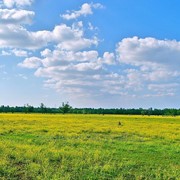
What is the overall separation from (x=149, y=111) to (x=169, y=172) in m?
167

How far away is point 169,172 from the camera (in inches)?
568

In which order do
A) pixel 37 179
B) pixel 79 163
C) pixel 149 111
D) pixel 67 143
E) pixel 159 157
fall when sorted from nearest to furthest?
pixel 37 179
pixel 79 163
pixel 159 157
pixel 67 143
pixel 149 111

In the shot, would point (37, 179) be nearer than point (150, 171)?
Yes

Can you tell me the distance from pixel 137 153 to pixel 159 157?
155 centimetres

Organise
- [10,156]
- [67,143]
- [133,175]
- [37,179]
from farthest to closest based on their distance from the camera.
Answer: [67,143] → [10,156] → [133,175] → [37,179]

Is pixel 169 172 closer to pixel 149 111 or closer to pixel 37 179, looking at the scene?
pixel 37 179

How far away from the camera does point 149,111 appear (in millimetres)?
178375

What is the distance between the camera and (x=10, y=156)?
672 inches

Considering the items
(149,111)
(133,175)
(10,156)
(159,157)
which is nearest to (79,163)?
(133,175)

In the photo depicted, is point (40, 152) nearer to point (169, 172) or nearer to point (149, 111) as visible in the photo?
point (169, 172)

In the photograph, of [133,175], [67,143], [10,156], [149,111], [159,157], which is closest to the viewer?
[133,175]

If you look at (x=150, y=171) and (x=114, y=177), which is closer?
(x=114, y=177)

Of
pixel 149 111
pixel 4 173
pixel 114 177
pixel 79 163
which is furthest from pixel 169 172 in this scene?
pixel 149 111

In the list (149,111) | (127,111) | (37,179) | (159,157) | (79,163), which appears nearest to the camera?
(37,179)
